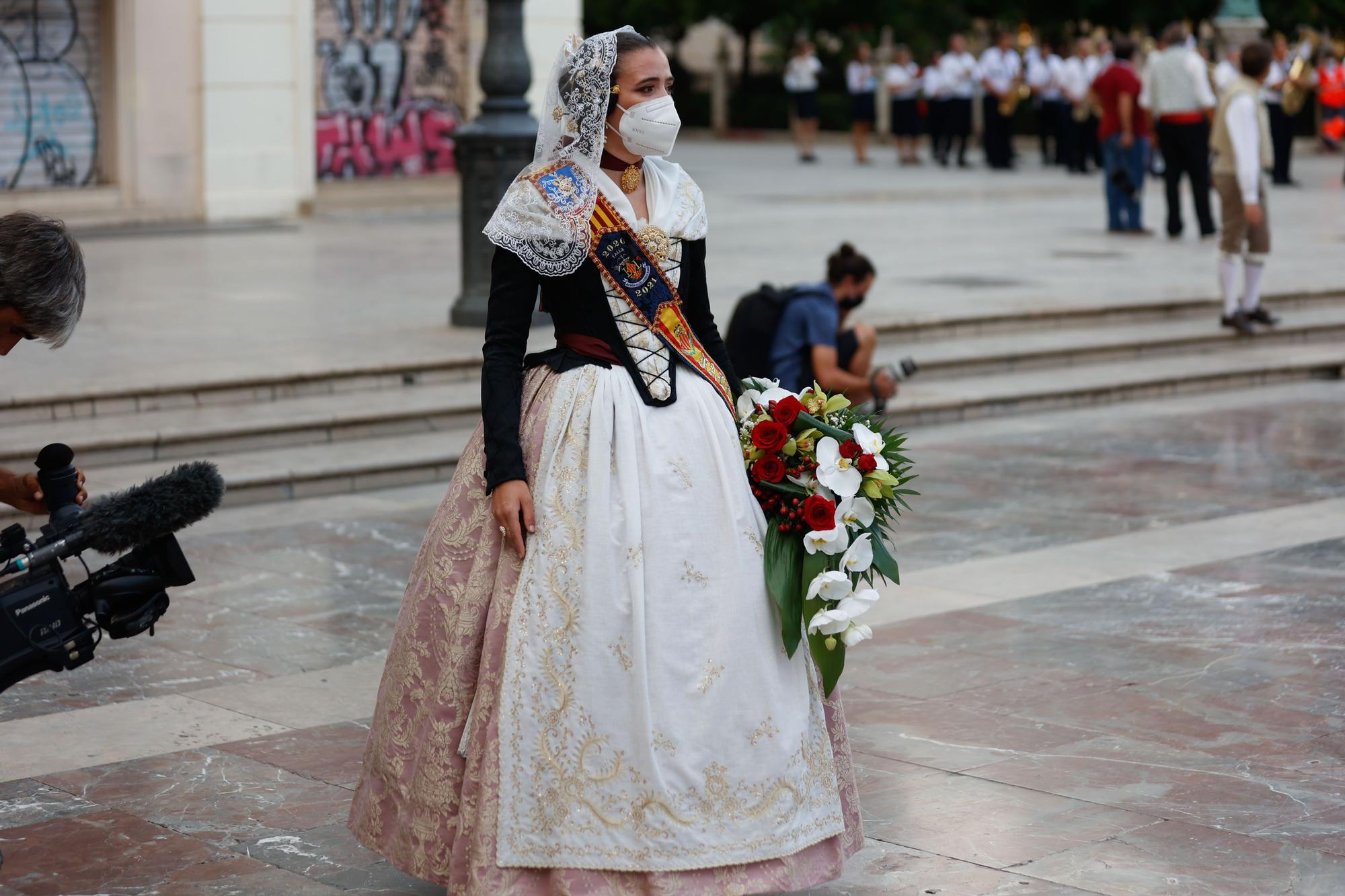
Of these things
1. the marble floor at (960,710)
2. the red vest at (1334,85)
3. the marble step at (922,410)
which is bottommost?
the marble floor at (960,710)

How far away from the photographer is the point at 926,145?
34.1 meters

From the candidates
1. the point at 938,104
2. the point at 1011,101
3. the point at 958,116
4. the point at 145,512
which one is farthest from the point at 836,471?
the point at 938,104

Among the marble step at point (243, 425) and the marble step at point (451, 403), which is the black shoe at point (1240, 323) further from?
the marble step at point (243, 425)

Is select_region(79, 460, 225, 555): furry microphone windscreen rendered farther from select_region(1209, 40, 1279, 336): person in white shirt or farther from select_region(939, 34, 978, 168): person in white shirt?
select_region(939, 34, 978, 168): person in white shirt

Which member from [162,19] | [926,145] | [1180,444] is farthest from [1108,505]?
[926,145]

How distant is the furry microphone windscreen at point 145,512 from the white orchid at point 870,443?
4.41 ft

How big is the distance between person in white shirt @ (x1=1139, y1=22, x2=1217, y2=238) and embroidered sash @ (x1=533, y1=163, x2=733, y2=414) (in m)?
14.4

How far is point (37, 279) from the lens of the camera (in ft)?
11.0

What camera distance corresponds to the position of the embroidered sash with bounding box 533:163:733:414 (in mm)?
3908

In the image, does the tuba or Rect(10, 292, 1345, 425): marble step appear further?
the tuba

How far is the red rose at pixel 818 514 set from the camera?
12.6ft

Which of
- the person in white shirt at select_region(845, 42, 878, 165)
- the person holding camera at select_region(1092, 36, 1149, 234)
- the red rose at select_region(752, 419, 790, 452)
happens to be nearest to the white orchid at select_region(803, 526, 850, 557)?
the red rose at select_region(752, 419, 790, 452)

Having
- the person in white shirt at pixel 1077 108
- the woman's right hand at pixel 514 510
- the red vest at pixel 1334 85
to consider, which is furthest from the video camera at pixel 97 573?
the red vest at pixel 1334 85

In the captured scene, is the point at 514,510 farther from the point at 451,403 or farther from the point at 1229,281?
the point at 1229,281
